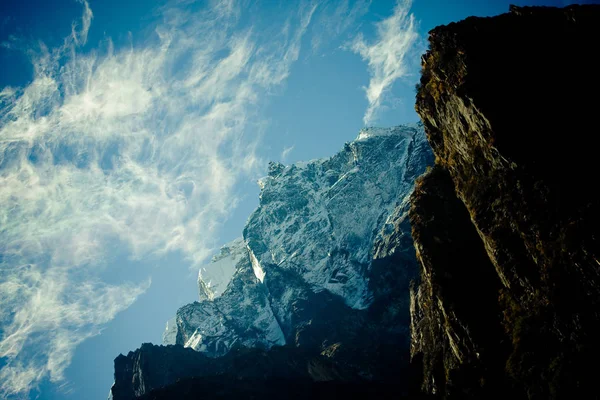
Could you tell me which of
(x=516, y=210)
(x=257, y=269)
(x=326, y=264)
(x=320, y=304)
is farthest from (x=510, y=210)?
(x=257, y=269)

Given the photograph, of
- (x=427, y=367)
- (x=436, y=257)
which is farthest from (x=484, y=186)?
(x=427, y=367)

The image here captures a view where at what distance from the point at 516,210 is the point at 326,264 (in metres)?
133

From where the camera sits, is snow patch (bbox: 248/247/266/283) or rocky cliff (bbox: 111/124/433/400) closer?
rocky cliff (bbox: 111/124/433/400)

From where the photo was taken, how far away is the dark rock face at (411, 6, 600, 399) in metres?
25.8

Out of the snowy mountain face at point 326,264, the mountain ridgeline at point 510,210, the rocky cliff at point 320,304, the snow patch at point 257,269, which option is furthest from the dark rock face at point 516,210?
the snow patch at point 257,269

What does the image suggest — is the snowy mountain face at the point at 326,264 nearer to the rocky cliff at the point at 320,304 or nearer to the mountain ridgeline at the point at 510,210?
the rocky cliff at the point at 320,304

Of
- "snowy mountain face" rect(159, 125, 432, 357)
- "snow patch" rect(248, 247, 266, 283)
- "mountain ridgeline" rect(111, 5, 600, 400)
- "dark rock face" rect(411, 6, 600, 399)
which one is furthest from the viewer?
"snow patch" rect(248, 247, 266, 283)

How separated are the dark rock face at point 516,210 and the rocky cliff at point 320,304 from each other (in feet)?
165

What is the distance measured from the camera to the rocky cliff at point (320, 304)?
99375 mm

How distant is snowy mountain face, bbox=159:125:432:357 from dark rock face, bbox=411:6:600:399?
8825 cm

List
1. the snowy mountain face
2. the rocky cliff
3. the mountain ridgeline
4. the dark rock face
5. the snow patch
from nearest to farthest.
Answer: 1. the dark rock face
2. the mountain ridgeline
3. the rocky cliff
4. the snowy mountain face
5. the snow patch

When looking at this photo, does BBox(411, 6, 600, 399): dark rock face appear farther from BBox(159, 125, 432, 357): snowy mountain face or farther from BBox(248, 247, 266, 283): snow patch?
BBox(248, 247, 266, 283): snow patch

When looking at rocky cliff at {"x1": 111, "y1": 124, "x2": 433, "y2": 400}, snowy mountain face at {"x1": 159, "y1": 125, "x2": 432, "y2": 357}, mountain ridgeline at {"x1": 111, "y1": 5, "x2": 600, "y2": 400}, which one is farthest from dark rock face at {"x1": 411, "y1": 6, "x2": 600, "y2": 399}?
snowy mountain face at {"x1": 159, "y1": 125, "x2": 432, "y2": 357}

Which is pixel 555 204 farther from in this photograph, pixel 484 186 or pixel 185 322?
pixel 185 322
